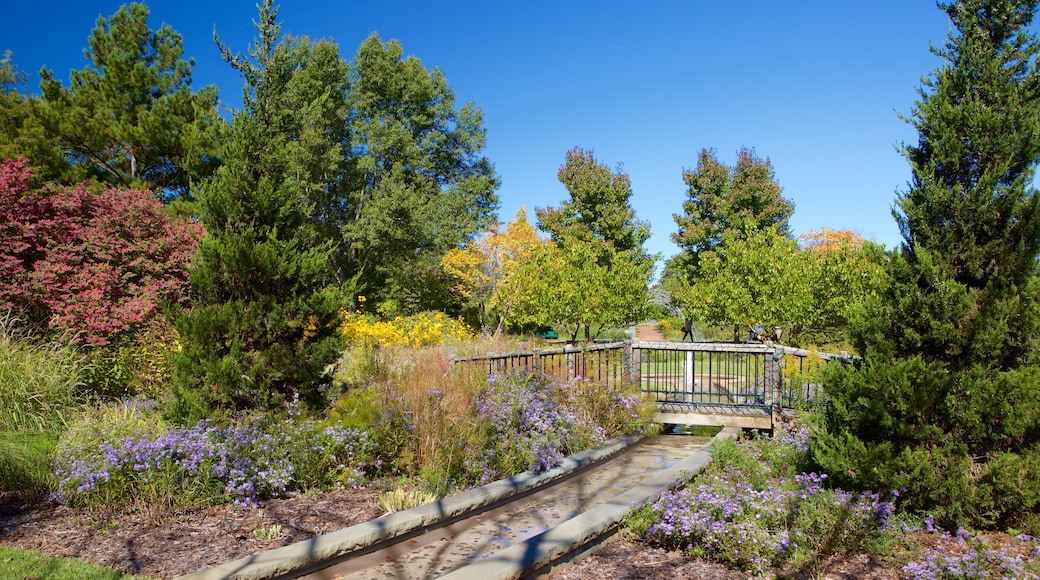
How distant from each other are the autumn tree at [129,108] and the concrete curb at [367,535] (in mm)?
18688

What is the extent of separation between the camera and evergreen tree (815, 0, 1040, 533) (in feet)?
14.6

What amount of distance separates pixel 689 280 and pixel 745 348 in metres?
23.3

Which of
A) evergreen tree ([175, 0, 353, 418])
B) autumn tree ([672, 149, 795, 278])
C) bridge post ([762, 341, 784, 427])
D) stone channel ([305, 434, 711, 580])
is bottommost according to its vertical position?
stone channel ([305, 434, 711, 580])

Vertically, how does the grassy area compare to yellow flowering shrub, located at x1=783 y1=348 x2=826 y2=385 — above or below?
below

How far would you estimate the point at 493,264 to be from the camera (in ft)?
109

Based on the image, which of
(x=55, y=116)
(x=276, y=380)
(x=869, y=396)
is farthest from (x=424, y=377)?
(x=55, y=116)

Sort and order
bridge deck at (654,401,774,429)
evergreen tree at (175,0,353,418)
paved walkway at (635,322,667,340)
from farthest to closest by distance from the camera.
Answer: paved walkway at (635,322,667,340)
bridge deck at (654,401,774,429)
evergreen tree at (175,0,353,418)

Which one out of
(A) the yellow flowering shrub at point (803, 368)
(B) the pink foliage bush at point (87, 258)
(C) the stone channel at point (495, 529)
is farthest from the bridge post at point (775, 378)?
(B) the pink foliage bush at point (87, 258)

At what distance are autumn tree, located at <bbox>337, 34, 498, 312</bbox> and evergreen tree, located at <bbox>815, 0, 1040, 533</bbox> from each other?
25.7 m

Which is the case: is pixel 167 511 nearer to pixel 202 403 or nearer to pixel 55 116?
pixel 202 403

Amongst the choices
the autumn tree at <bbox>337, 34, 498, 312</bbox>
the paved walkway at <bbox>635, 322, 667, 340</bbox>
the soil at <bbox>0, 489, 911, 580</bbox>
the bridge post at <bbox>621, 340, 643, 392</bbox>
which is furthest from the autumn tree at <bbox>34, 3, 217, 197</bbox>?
the paved walkway at <bbox>635, 322, 667, 340</bbox>

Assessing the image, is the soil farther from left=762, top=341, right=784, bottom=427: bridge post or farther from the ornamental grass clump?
left=762, top=341, right=784, bottom=427: bridge post

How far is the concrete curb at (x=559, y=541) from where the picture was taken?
3.84m

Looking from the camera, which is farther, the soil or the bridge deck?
the bridge deck
